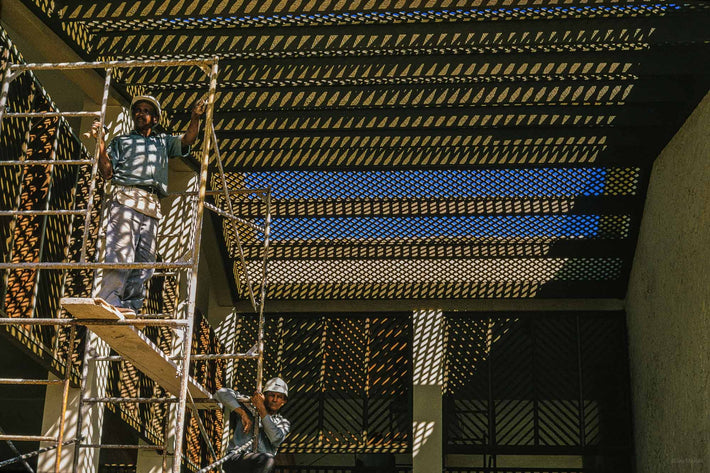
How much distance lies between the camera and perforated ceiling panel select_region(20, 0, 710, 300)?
952 centimetres

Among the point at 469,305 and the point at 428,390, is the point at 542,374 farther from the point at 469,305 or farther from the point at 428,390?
the point at 428,390

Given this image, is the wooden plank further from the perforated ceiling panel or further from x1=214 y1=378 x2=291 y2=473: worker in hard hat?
the perforated ceiling panel

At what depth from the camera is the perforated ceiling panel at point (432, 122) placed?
9.52m

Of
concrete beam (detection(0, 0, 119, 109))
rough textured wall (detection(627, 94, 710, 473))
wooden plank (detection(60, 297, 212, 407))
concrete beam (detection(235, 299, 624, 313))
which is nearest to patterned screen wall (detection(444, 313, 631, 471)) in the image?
concrete beam (detection(235, 299, 624, 313))

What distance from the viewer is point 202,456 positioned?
1330 cm

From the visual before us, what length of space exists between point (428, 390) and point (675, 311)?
3.97 metres

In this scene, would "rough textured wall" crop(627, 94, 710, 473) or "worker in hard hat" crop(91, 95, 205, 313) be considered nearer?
"worker in hard hat" crop(91, 95, 205, 313)

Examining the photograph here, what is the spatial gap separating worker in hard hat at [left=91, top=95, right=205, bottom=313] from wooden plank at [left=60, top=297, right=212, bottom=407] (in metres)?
0.30

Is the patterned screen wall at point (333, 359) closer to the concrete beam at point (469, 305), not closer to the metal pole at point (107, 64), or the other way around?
the concrete beam at point (469, 305)

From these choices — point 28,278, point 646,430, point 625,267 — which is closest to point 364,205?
point 625,267

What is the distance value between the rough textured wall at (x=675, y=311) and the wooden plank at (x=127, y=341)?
5268 mm

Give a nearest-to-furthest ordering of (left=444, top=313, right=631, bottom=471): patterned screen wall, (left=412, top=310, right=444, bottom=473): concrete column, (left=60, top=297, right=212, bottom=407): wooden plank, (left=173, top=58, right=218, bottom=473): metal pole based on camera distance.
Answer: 1. (left=60, top=297, right=212, bottom=407): wooden plank
2. (left=173, top=58, right=218, bottom=473): metal pole
3. (left=412, top=310, right=444, bottom=473): concrete column
4. (left=444, top=313, right=631, bottom=471): patterned screen wall

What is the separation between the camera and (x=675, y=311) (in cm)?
1130

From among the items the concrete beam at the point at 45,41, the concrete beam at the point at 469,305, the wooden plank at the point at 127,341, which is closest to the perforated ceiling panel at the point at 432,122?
the concrete beam at the point at 45,41
